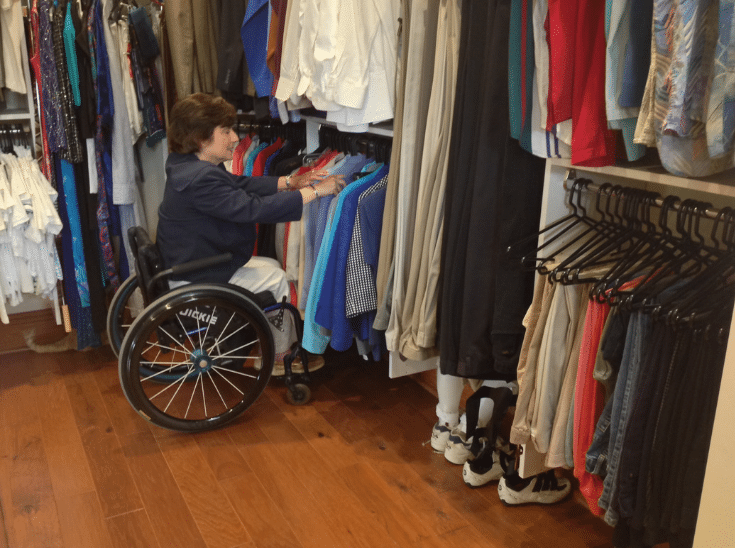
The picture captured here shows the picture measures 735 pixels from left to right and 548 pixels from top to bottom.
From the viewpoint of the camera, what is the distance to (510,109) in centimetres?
174

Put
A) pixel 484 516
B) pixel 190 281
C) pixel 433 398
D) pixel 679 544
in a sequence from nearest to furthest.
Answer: pixel 679 544 → pixel 484 516 → pixel 190 281 → pixel 433 398

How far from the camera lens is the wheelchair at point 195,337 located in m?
2.44

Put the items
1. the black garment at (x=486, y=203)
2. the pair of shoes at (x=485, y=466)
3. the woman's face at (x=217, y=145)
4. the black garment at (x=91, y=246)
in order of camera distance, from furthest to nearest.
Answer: the black garment at (x=91, y=246)
the woman's face at (x=217, y=145)
the pair of shoes at (x=485, y=466)
the black garment at (x=486, y=203)

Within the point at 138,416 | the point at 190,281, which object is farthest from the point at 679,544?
the point at 138,416

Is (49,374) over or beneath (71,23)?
beneath

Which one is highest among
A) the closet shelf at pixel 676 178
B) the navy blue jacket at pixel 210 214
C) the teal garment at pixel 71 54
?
the teal garment at pixel 71 54

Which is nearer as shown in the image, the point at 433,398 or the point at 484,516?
the point at 484,516

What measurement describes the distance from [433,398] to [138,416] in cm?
120

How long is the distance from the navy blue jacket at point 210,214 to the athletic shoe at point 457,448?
0.98m

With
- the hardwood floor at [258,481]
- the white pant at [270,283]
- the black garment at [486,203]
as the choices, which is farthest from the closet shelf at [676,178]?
the white pant at [270,283]

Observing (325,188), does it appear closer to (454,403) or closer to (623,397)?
(454,403)

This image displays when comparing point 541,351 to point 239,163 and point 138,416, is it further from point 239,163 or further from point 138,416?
point 239,163

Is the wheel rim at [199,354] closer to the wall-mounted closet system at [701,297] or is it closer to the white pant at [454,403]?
the white pant at [454,403]

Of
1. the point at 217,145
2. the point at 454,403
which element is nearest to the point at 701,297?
the point at 454,403
